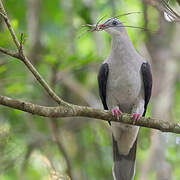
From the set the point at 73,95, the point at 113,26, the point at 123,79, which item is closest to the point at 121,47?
the point at 113,26

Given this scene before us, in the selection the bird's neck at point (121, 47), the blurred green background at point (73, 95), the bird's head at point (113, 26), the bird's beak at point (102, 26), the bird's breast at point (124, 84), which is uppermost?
the bird's beak at point (102, 26)

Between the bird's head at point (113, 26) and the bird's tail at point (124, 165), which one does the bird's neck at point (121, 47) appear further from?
the bird's tail at point (124, 165)

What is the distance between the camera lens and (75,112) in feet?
12.7

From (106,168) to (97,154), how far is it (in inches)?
14.6

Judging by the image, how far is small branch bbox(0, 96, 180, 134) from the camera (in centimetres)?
356

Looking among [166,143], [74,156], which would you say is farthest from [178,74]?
[74,156]

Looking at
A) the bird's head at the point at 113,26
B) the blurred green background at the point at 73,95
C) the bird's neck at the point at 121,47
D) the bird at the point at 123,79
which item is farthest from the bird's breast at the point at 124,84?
the blurred green background at the point at 73,95

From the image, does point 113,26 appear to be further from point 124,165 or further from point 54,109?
point 124,165

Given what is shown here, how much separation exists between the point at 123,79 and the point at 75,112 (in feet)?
4.54

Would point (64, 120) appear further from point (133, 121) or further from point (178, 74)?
point (133, 121)

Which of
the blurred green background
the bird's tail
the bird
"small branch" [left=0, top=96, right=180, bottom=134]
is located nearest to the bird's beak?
the bird

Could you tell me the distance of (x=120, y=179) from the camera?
17.9 ft

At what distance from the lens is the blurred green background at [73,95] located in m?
6.08

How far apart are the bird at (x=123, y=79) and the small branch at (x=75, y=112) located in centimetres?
87
